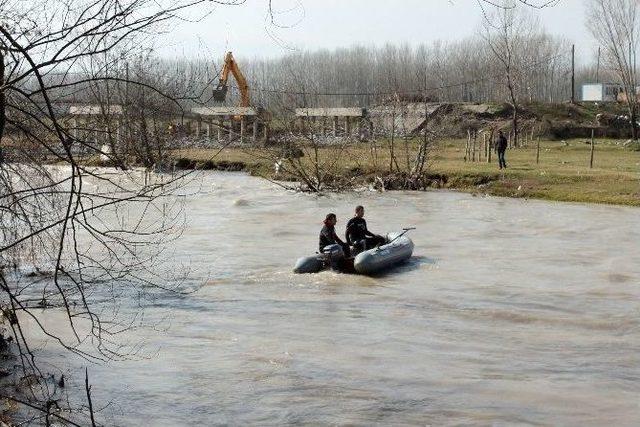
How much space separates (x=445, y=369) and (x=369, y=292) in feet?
15.3

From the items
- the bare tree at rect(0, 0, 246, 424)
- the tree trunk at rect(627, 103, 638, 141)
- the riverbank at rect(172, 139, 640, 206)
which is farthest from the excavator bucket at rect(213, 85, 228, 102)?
the tree trunk at rect(627, 103, 638, 141)

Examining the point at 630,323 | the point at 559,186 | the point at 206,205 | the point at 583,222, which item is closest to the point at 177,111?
the point at 630,323

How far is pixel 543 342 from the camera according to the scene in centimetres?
1234

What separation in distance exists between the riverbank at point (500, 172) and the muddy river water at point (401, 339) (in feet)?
21.2

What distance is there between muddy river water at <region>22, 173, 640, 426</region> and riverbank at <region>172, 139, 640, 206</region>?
21.2ft

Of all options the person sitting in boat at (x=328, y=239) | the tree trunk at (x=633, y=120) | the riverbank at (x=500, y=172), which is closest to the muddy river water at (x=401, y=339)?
the person sitting in boat at (x=328, y=239)

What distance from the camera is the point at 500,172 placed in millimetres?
31562

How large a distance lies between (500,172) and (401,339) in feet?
65.9

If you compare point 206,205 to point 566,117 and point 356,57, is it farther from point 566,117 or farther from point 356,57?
point 356,57

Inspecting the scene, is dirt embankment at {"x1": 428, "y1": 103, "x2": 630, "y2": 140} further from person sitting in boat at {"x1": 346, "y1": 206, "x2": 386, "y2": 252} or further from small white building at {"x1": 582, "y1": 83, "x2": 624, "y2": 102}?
person sitting in boat at {"x1": 346, "y1": 206, "x2": 386, "y2": 252}

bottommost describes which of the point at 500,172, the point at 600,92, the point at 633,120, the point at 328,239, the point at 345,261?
the point at 345,261

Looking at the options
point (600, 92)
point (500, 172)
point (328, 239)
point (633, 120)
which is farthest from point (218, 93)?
point (600, 92)

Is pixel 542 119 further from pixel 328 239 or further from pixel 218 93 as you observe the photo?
pixel 218 93

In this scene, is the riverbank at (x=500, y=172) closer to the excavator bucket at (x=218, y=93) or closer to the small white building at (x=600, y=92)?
the excavator bucket at (x=218, y=93)
